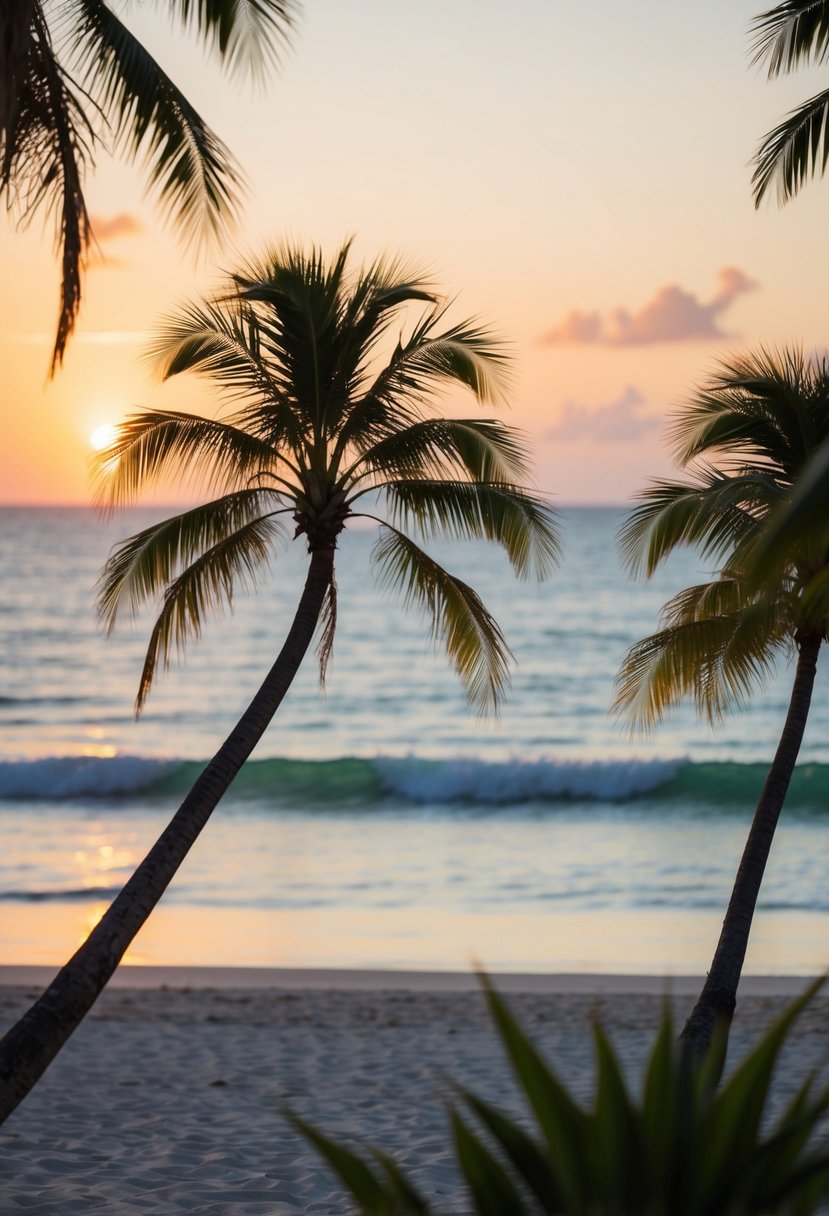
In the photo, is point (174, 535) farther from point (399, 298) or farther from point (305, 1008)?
point (305, 1008)

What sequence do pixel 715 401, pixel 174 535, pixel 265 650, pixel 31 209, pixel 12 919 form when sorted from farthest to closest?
pixel 265 650 → pixel 12 919 → pixel 715 401 → pixel 174 535 → pixel 31 209

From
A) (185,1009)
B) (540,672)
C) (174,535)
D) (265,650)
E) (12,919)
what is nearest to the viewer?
(174,535)

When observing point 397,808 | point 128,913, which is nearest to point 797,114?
point 128,913

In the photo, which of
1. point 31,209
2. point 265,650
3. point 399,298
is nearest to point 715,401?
point 399,298

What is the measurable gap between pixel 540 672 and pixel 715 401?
38.0 m

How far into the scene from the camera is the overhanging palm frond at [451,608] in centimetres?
847

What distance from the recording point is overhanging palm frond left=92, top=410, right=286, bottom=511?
27.6 ft

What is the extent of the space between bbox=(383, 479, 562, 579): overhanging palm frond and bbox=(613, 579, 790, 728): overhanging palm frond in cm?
92

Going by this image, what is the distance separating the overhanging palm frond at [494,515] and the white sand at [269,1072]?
12.4 ft

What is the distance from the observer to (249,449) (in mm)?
8469

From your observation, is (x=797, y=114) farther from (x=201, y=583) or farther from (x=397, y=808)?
(x=397, y=808)

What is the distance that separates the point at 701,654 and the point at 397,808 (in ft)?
63.1

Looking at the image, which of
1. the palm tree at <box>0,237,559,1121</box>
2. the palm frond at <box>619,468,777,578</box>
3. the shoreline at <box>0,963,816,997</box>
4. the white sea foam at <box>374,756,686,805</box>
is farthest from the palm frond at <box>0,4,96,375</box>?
the white sea foam at <box>374,756,686,805</box>

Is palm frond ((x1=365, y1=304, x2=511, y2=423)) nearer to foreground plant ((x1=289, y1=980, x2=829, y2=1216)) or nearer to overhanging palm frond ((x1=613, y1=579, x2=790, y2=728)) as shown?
overhanging palm frond ((x1=613, y1=579, x2=790, y2=728))
